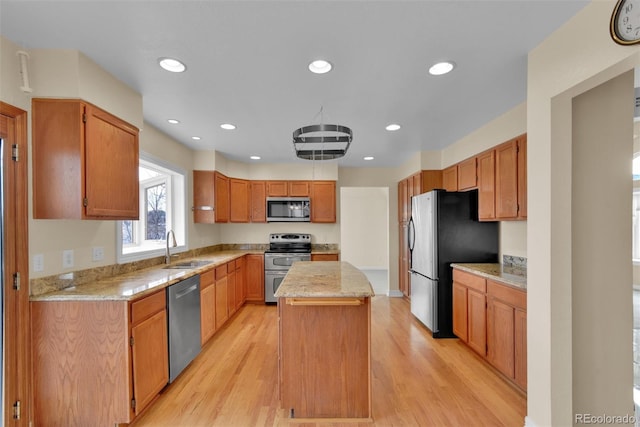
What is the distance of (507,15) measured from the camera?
59.6 inches

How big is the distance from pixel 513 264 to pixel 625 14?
246cm

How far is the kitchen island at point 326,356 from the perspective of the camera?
6.55 feet

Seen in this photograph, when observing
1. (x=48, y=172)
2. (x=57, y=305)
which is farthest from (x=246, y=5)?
(x=57, y=305)

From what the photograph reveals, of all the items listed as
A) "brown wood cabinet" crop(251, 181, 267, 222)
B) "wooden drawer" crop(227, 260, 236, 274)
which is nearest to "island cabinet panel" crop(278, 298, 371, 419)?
"wooden drawer" crop(227, 260, 236, 274)

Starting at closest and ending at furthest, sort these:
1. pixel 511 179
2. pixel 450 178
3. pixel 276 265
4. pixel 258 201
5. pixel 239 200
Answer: pixel 511 179
pixel 450 178
pixel 276 265
pixel 239 200
pixel 258 201

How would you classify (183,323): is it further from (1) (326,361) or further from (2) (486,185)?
(2) (486,185)

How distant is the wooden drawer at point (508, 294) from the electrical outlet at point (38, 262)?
3.43 meters

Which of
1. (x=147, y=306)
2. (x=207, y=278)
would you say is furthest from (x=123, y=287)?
(x=207, y=278)

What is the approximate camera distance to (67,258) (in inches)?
82.5

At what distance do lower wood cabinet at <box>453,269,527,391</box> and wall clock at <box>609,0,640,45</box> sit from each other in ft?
5.58

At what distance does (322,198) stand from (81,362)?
3.95m

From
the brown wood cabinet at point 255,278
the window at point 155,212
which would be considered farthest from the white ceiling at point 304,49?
the brown wood cabinet at point 255,278

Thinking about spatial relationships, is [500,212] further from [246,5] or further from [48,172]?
[48,172]

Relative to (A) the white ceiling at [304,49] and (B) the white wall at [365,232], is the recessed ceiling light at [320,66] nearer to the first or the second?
(A) the white ceiling at [304,49]
